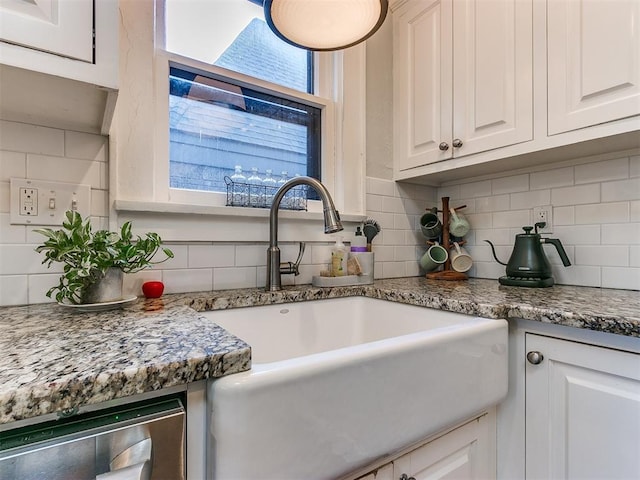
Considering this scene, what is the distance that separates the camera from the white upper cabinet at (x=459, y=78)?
1252 millimetres

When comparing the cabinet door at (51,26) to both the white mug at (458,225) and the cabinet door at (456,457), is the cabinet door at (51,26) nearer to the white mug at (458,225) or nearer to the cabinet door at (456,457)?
the cabinet door at (456,457)

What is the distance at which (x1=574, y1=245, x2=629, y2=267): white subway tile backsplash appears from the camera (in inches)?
48.8

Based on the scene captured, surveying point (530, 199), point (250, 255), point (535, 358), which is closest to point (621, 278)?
point (530, 199)

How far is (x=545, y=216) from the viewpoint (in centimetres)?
144

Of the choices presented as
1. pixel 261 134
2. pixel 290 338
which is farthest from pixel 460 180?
pixel 290 338

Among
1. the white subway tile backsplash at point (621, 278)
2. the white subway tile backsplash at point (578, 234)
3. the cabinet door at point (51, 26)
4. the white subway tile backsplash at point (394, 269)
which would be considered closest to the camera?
the cabinet door at point (51, 26)

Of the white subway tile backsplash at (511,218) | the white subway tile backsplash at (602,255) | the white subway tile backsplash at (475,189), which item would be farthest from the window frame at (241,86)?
the white subway tile backsplash at (602,255)

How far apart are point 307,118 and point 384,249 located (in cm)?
72

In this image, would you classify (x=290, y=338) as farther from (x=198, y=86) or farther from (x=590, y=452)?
(x=198, y=86)

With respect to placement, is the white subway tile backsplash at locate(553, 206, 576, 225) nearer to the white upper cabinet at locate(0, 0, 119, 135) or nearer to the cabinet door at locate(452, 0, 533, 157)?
the cabinet door at locate(452, 0, 533, 157)

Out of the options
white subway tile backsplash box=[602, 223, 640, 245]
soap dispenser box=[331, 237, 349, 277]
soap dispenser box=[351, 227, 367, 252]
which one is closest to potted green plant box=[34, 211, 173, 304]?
soap dispenser box=[331, 237, 349, 277]

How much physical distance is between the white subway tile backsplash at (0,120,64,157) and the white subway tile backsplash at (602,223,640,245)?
185 cm

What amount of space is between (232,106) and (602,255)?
154 centimetres

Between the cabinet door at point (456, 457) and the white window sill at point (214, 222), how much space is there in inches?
33.9
